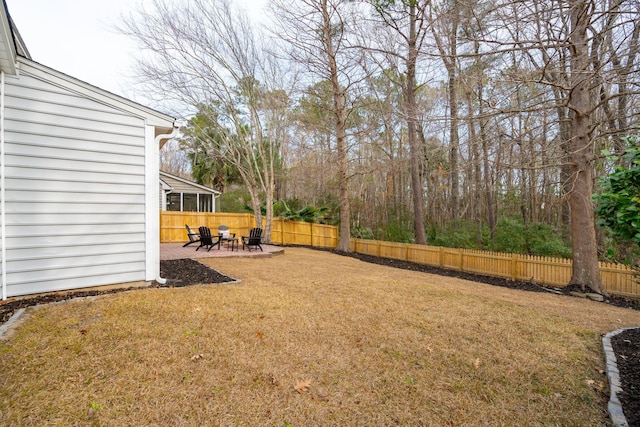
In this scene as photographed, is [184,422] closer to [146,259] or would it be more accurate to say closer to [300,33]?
[146,259]

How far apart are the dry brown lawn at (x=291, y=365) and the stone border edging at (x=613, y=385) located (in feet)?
0.25

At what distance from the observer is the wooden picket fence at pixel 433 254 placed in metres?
7.53

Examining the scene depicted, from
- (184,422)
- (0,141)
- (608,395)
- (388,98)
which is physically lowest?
(608,395)

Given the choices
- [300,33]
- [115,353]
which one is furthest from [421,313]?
[300,33]

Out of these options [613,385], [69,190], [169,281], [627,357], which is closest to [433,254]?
[627,357]

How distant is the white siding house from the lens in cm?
419

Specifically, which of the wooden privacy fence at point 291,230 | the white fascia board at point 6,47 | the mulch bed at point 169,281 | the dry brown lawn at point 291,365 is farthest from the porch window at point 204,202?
the white fascia board at point 6,47

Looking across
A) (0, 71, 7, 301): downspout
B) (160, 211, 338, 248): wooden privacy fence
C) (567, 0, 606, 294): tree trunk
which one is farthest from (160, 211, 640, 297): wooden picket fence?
(0, 71, 7, 301): downspout

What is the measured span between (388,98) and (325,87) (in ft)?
9.40

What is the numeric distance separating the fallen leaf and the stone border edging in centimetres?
225

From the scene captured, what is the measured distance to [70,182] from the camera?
461cm

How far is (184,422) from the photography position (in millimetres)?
2096

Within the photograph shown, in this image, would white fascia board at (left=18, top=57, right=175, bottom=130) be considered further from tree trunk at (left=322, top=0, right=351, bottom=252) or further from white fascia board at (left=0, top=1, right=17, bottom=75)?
tree trunk at (left=322, top=0, right=351, bottom=252)

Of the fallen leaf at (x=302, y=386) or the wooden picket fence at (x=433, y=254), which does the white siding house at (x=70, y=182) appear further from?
the wooden picket fence at (x=433, y=254)
